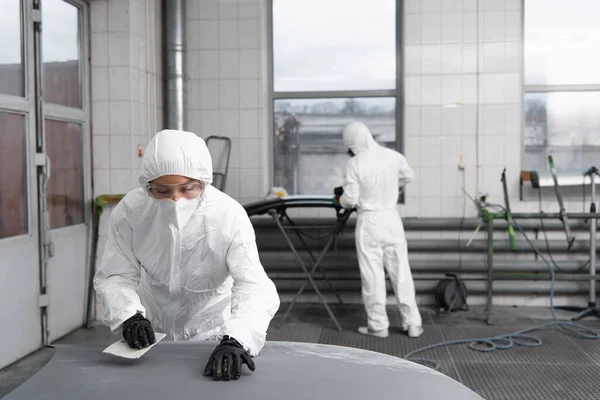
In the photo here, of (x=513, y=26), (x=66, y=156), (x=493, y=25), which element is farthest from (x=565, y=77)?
(x=66, y=156)

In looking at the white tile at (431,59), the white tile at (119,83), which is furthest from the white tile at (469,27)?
the white tile at (119,83)

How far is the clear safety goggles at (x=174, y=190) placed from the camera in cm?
181

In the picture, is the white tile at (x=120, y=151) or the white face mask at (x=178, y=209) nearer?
the white face mask at (x=178, y=209)

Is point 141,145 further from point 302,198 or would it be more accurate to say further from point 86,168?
point 302,198

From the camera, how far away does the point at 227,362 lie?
1440 millimetres

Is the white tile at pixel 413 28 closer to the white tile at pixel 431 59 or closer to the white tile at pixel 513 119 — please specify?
the white tile at pixel 431 59

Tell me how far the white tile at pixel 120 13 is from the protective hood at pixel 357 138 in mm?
1614

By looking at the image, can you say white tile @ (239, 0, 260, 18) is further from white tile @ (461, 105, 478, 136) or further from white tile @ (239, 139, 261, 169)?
white tile @ (461, 105, 478, 136)

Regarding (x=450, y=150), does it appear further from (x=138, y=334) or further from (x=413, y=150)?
(x=138, y=334)

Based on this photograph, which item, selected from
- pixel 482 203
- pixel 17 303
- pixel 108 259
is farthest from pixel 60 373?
pixel 482 203

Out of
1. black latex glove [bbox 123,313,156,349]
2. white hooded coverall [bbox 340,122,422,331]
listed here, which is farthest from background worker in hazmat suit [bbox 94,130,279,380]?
white hooded coverall [bbox 340,122,422,331]

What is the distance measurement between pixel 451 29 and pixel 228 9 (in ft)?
5.60

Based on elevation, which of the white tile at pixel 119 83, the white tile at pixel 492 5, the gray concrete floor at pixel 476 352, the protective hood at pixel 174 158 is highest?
the white tile at pixel 492 5

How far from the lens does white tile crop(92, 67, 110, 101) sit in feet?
14.0
